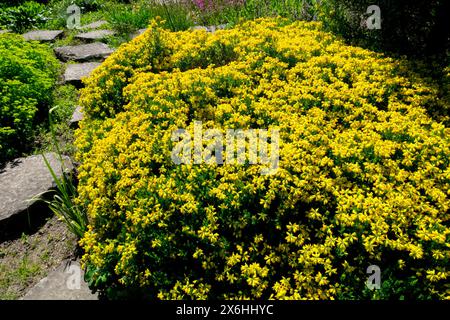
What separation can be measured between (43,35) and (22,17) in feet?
4.97

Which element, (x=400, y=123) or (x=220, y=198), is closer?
(x=220, y=198)

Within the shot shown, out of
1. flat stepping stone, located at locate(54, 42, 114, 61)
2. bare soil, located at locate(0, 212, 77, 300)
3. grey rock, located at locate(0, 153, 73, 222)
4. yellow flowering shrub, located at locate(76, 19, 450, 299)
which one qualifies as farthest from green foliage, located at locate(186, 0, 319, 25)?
bare soil, located at locate(0, 212, 77, 300)

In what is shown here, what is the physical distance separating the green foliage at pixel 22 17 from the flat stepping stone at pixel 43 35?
607 millimetres

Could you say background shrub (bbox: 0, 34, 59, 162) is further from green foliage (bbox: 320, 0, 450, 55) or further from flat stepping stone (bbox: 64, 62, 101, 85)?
green foliage (bbox: 320, 0, 450, 55)

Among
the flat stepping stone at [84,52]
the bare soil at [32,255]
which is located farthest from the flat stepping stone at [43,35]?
the bare soil at [32,255]

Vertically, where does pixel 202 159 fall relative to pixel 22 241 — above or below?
above

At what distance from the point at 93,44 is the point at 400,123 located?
7.66m

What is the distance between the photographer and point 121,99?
531 centimetres

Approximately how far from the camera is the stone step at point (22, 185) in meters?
4.39

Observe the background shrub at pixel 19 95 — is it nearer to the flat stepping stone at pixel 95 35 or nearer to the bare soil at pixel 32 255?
the bare soil at pixel 32 255

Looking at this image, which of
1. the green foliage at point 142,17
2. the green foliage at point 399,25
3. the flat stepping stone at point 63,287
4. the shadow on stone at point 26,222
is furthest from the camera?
the green foliage at point 142,17

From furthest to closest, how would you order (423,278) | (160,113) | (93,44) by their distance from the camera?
(93,44)
(160,113)
(423,278)
